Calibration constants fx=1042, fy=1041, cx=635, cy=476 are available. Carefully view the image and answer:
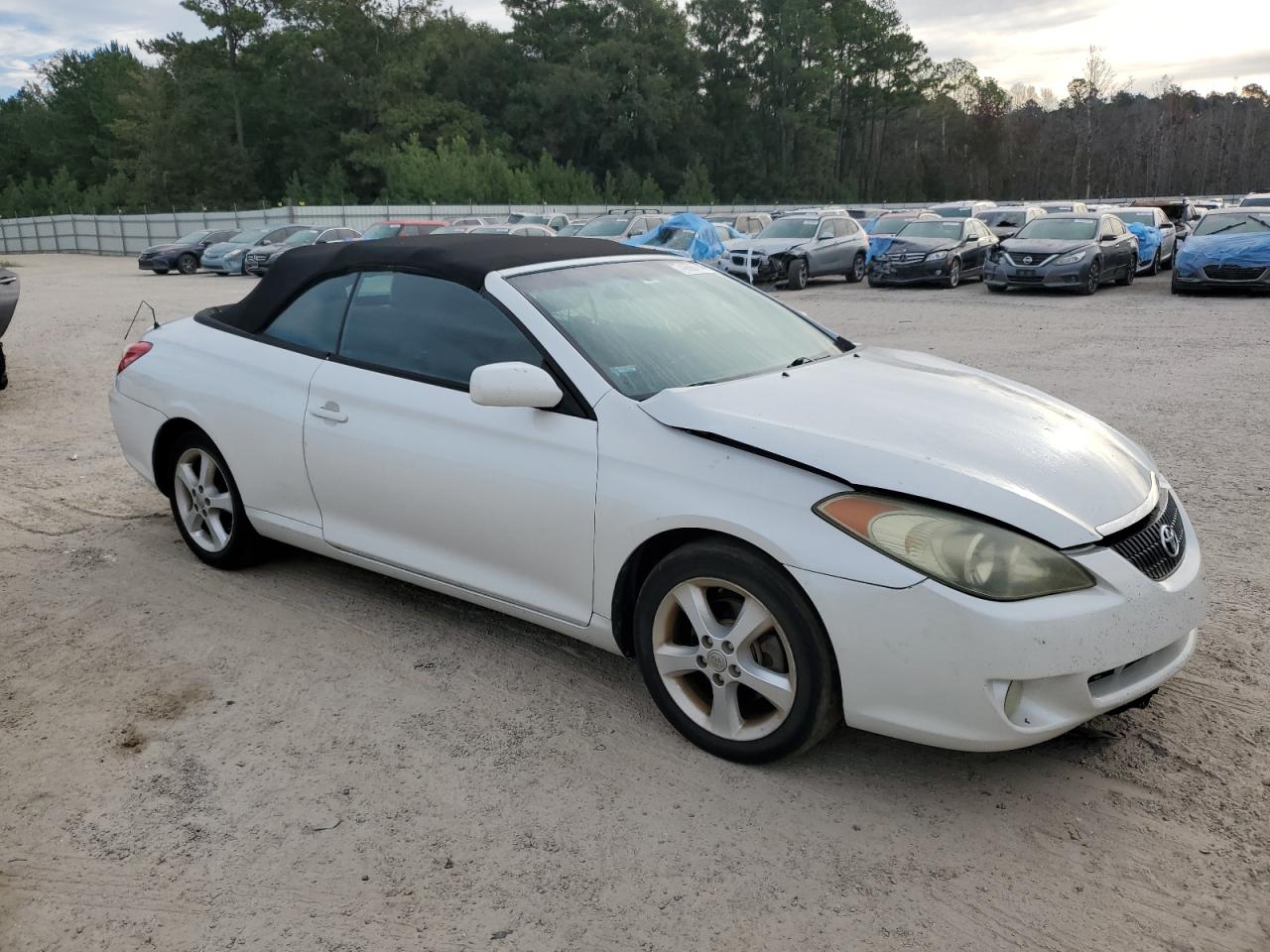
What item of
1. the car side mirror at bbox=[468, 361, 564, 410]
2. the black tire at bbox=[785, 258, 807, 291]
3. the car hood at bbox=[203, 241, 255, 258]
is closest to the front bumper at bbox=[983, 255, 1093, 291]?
the black tire at bbox=[785, 258, 807, 291]

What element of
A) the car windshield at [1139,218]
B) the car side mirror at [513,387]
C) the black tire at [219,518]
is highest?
the car windshield at [1139,218]

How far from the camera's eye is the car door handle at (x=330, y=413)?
4.24 m

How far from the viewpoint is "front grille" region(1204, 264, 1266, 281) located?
1773cm

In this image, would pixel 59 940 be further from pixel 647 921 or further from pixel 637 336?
pixel 637 336

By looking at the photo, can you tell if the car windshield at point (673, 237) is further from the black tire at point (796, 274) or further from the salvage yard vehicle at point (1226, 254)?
the salvage yard vehicle at point (1226, 254)

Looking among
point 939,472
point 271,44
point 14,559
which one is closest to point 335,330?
point 14,559

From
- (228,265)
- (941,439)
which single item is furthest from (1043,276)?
(228,265)

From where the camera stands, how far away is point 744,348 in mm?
4141

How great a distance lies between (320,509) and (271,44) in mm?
69550

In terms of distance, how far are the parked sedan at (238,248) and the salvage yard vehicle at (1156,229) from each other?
22781 millimetres

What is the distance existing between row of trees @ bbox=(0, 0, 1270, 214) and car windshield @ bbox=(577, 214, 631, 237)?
30.8m

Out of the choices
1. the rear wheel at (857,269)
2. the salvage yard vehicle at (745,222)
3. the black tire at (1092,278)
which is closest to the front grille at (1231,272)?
the black tire at (1092,278)

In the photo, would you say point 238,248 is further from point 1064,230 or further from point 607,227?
point 1064,230

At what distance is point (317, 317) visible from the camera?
4582 mm
